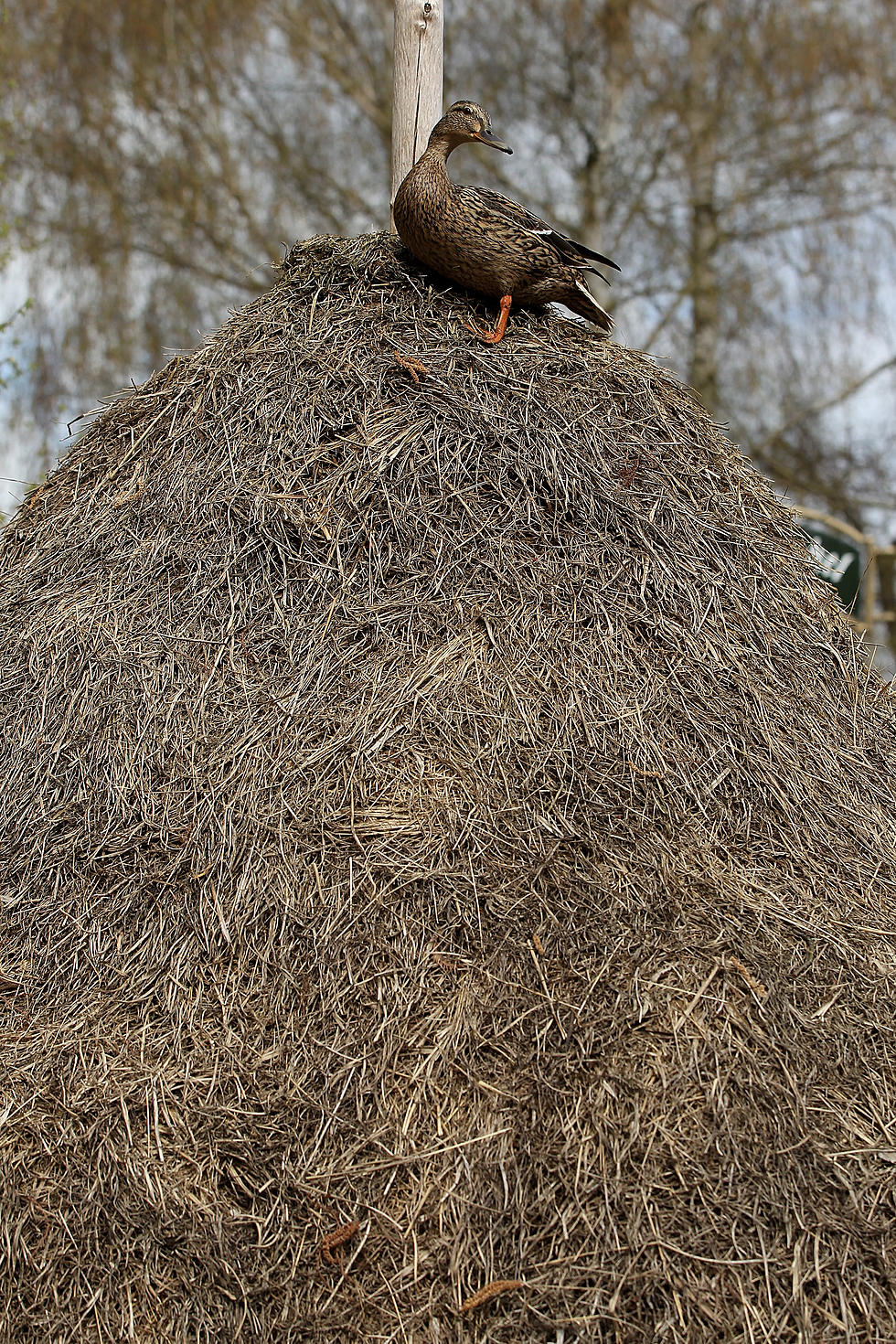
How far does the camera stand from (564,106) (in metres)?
13.2

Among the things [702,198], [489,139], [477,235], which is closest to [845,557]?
[702,198]

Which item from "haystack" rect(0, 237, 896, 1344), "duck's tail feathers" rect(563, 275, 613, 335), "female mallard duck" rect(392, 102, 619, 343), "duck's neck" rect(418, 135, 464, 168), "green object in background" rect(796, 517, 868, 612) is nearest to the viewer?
"haystack" rect(0, 237, 896, 1344)

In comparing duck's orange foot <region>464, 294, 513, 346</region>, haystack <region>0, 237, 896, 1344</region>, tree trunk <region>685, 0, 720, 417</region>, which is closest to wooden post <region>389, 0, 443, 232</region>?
haystack <region>0, 237, 896, 1344</region>

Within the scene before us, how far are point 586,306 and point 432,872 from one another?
1.99 metres

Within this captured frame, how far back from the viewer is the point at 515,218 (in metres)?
3.42

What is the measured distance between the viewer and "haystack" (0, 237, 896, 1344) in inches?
92.4

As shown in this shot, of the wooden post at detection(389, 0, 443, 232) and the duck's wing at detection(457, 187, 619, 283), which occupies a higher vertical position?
the wooden post at detection(389, 0, 443, 232)

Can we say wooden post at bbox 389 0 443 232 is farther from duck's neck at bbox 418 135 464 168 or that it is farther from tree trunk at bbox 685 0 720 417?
tree trunk at bbox 685 0 720 417

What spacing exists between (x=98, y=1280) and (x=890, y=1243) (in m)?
1.68

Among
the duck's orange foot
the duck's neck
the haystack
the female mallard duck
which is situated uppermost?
the duck's neck

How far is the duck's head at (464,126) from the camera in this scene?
346 cm

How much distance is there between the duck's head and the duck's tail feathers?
48cm

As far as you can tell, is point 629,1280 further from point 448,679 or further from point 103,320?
point 103,320

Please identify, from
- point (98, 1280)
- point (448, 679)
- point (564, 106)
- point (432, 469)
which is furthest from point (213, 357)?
point (564, 106)
